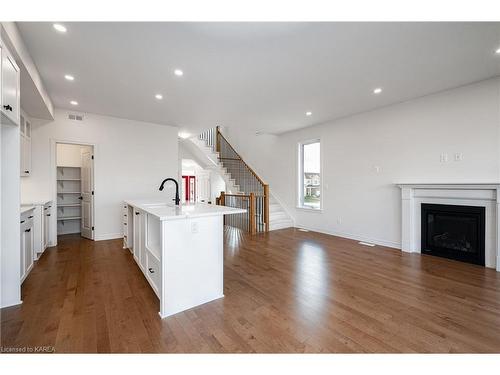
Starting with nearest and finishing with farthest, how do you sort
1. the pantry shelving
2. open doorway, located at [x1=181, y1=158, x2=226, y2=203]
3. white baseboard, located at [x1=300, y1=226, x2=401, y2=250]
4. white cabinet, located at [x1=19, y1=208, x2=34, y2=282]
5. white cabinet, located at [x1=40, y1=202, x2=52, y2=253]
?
1. white cabinet, located at [x1=19, y1=208, x2=34, y2=282]
2. white cabinet, located at [x1=40, y1=202, x2=52, y2=253]
3. white baseboard, located at [x1=300, y1=226, x2=401, y2=250]
4. the pantry shelving
5. open doorway, located at [x1=181, y1=158, x2=226, y2=203]

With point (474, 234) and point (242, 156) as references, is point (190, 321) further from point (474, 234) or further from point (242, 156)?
point (242, 156)

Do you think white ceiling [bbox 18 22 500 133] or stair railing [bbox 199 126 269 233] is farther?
stair railing [bbox 199 126 269 233]

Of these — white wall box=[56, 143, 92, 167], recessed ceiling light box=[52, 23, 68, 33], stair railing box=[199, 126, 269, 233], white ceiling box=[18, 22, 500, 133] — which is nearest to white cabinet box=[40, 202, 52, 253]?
white wall box=[56, 143, 92, 167]

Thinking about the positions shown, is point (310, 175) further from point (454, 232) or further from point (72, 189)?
point (72, 189)

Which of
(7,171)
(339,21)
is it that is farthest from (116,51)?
(339,21)

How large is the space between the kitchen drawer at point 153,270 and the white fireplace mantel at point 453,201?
4.06 metres

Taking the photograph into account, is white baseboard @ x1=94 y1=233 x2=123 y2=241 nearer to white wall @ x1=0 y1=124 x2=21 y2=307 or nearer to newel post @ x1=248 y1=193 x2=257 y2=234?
white wall @ x1=0 y1=124 x2=21 y2=307

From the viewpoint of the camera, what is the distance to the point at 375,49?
2525 millimetres

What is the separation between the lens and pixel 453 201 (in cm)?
362

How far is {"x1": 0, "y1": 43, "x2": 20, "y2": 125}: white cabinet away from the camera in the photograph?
6.53 ft

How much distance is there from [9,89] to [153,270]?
218 centimetres

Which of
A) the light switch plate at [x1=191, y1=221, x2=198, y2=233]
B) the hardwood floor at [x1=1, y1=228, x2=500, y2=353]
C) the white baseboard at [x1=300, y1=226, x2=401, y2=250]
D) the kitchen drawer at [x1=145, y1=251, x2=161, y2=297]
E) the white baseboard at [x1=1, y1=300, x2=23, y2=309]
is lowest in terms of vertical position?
the hardwood floor at [x1=1, y1=228, x2=500, y2=353]

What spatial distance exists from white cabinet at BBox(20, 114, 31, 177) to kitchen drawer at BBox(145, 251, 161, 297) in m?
3.07

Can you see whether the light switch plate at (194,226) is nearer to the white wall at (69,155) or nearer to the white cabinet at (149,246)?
the white cabinet at (149,246)
